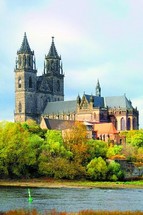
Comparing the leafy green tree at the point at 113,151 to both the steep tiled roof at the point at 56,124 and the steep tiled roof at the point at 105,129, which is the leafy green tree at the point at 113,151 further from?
the steep tiled roof at the point at 56,124

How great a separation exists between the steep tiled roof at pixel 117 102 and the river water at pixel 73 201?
113 metres

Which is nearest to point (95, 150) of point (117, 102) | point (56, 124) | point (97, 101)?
point (56, 124)

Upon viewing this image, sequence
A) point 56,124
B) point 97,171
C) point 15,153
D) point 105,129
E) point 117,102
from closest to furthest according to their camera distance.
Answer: point 15,153, point 97,171, point 56,124, point 105,129, point 117,102

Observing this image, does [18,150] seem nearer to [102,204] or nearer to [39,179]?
[39,179]

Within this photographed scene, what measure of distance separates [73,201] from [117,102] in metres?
130

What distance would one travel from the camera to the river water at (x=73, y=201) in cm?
6022

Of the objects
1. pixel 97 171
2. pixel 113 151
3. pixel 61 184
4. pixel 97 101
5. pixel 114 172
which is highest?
pixel 97 101

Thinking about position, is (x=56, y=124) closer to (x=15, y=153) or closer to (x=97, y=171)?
(x=97, y=171)

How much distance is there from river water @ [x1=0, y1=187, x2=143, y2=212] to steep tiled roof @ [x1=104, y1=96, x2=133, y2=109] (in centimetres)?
11282

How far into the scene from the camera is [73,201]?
67125mm

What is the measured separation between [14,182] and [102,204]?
1375 inches

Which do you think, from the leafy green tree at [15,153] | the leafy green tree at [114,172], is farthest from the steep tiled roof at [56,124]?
the leafy green tree at [15,153]

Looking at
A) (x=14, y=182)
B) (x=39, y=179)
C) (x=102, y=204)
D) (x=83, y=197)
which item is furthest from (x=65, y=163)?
(x=102, y=204)

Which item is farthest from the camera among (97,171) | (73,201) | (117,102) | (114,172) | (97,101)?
(97,101)
